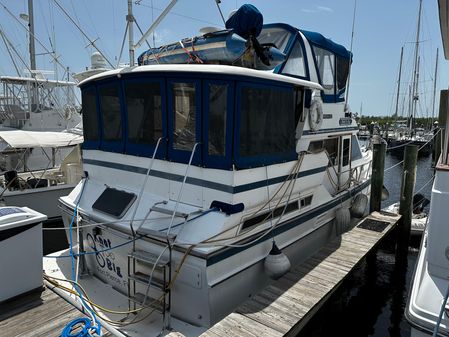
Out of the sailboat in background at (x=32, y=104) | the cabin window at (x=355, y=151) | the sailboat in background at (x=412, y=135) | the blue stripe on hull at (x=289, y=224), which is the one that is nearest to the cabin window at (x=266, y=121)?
the blue stripe on hull at (x=289, y=224)

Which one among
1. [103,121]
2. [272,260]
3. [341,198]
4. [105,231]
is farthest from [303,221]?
[103,121]

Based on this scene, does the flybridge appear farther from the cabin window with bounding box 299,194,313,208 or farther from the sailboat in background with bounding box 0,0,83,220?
the sailboat in background with bounding box 0,0,83,220

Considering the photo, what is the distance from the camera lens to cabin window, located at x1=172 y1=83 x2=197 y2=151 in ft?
15.0

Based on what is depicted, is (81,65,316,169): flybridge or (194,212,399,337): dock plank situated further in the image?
(81,65,316,169): flybridge

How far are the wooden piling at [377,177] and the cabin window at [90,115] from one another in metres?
6.93

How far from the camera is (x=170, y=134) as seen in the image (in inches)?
190

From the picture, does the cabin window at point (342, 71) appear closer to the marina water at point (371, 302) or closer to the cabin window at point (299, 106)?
the cabin window at point (299, 106)

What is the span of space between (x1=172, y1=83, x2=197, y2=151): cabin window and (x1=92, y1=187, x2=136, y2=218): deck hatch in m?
1.13

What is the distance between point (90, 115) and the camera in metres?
6.13

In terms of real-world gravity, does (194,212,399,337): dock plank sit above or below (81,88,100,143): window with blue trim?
below

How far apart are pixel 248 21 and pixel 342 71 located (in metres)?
3.20

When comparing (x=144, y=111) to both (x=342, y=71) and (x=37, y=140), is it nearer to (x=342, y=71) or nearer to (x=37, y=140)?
(x=342, y=71)

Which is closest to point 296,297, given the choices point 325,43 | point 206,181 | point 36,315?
point 206,181

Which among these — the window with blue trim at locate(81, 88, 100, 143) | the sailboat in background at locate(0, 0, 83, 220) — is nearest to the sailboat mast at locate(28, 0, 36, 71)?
the sailboat in background at locate(0, 0, 83, 220)
